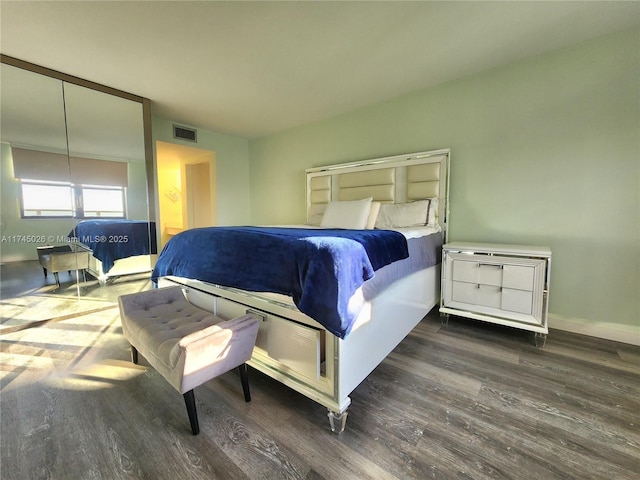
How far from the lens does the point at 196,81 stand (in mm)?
2771

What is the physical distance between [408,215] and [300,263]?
193 centimetres

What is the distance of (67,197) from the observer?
2762 mm

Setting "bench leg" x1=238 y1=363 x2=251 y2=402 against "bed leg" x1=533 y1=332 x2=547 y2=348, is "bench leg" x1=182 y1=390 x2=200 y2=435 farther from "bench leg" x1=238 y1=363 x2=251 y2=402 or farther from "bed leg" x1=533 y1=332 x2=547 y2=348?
"bed leg" x1=533 y1=332 x2=547 y2=348

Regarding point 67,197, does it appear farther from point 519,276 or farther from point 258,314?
point 519,276

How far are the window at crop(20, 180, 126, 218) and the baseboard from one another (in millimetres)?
4788

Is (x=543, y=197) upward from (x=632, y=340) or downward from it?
upward

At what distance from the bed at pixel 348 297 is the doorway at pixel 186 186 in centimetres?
270

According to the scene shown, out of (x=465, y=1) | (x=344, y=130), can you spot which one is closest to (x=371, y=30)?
(x=465, y=1)

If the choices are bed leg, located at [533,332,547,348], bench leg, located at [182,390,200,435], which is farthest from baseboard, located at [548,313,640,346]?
bench leg, located at [182,390,200,435]

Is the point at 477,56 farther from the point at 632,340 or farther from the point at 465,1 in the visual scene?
the point at 632,340

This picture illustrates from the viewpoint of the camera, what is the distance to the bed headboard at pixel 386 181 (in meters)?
2.90

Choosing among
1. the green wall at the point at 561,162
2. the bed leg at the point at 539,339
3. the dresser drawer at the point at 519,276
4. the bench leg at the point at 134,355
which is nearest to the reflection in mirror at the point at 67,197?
the bench leg at the point at 134,355

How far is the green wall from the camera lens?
211 centimetres

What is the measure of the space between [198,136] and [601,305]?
5.35 m
